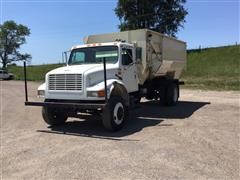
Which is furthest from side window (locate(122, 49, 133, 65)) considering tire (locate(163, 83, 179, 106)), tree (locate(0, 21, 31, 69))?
tree (locate(0, 21, 31, 69))

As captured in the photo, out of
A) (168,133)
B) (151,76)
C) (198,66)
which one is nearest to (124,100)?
(168,133)

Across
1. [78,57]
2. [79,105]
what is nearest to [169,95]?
[78,57]

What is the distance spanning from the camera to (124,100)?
412 inches

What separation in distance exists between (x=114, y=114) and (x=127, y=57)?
2.47m

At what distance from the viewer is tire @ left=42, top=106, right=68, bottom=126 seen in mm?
10734

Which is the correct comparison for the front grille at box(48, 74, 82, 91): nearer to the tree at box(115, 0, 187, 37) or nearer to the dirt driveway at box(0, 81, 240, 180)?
the dirt driveway at box(0, 81, 240, 180)

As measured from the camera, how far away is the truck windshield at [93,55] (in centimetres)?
1117

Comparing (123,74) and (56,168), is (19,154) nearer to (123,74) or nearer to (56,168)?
(56,168)

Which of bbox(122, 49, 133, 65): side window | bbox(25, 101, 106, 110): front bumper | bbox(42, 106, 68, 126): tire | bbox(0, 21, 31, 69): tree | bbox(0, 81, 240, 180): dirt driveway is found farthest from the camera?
bbox(0, 21, 31, 69): tree

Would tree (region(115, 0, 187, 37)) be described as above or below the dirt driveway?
above

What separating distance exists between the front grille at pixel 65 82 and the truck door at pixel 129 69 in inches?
73.1

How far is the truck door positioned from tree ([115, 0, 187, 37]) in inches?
1708

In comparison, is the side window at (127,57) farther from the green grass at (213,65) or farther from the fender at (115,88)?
the green grass at (213,65)

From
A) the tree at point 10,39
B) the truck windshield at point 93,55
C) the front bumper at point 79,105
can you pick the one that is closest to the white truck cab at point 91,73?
the truck windshield at point 93,55
